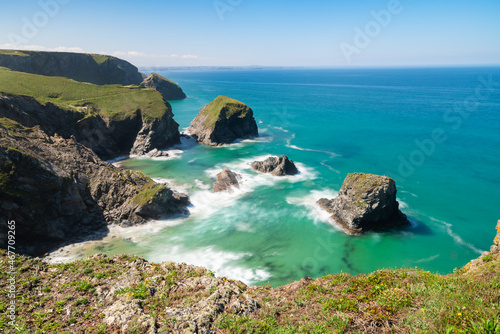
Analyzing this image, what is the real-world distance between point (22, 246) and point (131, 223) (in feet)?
37.6

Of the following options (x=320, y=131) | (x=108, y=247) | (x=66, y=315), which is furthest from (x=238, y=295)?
(x=320, y=131)

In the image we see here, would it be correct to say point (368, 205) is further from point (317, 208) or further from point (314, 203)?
point (314, 203)

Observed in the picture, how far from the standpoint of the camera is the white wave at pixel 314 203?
1491 inches

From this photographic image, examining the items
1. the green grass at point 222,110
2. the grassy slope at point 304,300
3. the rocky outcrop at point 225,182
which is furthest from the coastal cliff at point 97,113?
the grassy slope at point 304,300

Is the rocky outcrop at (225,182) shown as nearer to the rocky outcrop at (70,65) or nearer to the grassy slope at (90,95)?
the grassy slope at (90,95)

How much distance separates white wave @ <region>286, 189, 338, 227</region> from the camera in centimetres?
3788

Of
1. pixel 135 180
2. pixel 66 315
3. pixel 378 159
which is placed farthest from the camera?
pixel 378 159

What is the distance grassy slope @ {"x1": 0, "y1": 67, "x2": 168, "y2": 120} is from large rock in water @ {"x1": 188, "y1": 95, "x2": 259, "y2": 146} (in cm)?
1277

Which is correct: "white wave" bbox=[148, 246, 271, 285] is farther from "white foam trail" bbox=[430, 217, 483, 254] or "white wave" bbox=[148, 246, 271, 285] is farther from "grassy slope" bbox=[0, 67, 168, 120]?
"grassy slope" bbox=[0, 67, 168, 120]

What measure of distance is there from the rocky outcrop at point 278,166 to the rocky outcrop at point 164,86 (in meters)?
118

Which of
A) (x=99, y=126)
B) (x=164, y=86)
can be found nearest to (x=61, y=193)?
(x=99, y=126)

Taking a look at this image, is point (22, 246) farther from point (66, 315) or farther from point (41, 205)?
point (66, 315)

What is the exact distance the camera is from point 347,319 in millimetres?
9711

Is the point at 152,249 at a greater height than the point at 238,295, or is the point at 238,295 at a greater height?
the point at 238,295
